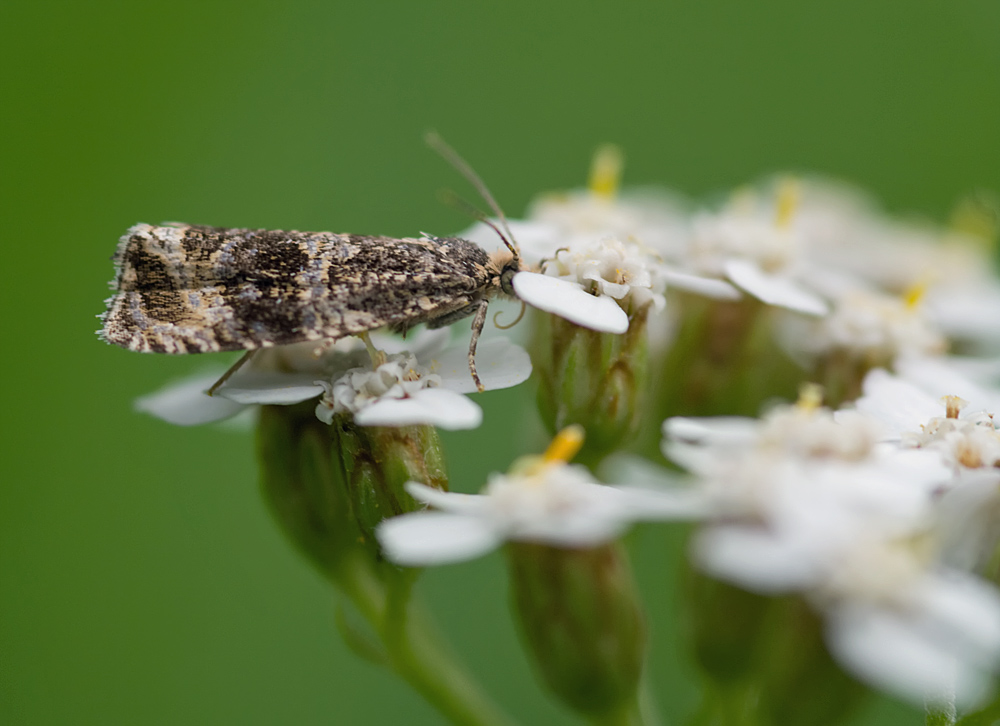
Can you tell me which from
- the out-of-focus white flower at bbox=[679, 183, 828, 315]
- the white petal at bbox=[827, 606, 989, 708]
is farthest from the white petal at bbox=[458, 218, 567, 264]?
the white petal at bbox=[827, 606, 989, 708]

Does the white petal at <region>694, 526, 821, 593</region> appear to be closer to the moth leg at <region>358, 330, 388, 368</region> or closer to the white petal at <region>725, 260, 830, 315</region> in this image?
the moth leg at <region>358, 330, 388, 368</region>

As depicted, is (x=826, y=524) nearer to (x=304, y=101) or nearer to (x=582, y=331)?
(x=582, y=331)

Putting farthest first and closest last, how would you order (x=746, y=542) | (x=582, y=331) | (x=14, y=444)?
(x=14, y=444) < (x=582, y=331) < (x=746, y=542)

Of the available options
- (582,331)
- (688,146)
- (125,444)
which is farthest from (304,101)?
(582,331)

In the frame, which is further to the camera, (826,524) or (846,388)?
(846,388)

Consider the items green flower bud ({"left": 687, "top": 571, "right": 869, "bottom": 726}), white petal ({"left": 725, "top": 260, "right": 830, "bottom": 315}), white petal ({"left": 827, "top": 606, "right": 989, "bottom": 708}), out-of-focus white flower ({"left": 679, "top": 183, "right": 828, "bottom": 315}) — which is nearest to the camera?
white petal ({"left": 827, "top": 606, "right": 989, "bottom": 708})
